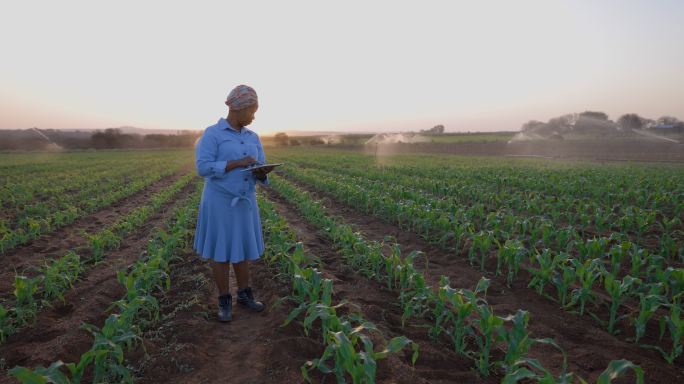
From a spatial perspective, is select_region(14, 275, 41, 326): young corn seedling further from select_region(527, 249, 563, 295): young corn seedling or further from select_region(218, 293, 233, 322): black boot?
select_region(527, 249, 563, 295): young corn seedling

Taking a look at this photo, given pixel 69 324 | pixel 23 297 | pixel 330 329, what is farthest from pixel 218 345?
pixel 23 297

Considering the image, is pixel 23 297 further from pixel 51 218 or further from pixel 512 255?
pixel 51 218

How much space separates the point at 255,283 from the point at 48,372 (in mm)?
3059

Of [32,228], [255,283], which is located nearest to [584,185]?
[255,283]

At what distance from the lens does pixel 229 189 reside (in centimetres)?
371

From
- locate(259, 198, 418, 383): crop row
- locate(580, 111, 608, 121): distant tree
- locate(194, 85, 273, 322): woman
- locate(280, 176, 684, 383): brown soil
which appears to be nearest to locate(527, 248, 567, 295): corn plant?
locate(280, 176, 684, 383): brown soil

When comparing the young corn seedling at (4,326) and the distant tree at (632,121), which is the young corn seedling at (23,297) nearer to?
the young corn seedling at (4,326)

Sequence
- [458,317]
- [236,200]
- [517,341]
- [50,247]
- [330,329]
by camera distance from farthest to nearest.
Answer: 1. [50,247]
2. [236,200]
3. [458,317]
4. [330,329]
5. [517,341]

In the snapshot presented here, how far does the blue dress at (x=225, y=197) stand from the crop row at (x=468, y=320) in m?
1.72

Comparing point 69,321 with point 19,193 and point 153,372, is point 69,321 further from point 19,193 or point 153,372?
point 19,193

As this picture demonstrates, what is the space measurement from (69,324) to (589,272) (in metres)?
5.14

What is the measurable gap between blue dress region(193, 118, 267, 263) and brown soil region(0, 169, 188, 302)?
2688mm

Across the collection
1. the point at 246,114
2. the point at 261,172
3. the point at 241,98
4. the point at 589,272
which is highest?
the point at 241,98

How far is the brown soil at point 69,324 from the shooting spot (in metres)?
3.22
